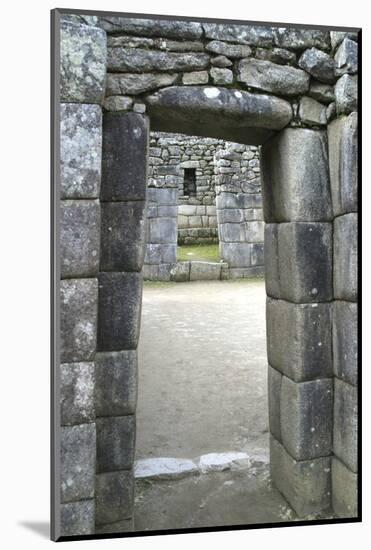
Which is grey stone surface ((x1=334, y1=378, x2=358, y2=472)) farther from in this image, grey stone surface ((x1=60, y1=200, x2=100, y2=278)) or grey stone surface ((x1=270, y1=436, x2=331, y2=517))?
grey stone surface ((x1=60, y1=200, x2=100, y2=278))

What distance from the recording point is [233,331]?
7035 mm

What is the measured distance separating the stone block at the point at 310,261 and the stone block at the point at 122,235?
95 cm

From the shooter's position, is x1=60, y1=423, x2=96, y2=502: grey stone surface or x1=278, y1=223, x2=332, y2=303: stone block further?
x1=278, y1=223, x2=332, y2=303: stone block

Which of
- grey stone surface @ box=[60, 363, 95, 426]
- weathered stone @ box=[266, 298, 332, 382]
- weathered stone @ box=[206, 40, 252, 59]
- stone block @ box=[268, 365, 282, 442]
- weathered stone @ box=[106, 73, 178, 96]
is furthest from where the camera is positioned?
stone block @ box=[268, 365, 282, 442]

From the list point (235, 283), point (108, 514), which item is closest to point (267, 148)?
point (108, 514)

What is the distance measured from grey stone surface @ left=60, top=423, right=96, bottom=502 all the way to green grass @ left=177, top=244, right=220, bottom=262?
921cm

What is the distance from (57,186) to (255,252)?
372 inches

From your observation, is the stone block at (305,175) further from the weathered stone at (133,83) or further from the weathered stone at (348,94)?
the weathered stone at (133,83)

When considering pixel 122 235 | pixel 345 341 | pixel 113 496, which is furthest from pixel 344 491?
pixel 122 235

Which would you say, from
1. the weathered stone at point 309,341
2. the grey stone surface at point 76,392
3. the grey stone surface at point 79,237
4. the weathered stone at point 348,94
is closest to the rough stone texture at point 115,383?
the grey stone surface at point 76,392

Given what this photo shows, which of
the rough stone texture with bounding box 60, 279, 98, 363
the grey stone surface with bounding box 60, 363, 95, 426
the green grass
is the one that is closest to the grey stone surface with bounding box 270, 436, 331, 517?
the grey stone surface with bounding box 60, 363, 95, 426

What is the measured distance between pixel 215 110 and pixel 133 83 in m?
0.48

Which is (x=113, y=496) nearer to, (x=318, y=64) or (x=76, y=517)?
(x=76, y=517)

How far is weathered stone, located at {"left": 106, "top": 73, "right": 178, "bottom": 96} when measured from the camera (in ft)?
7.98
